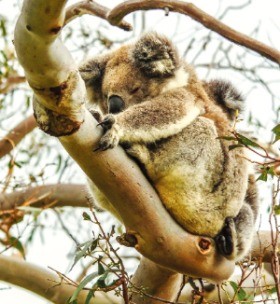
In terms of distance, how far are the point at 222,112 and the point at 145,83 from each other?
1.52 feet

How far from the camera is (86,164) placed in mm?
2293

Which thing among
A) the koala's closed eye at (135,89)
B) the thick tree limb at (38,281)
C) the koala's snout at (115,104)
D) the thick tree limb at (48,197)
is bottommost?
the thick tree limb at (38,281)

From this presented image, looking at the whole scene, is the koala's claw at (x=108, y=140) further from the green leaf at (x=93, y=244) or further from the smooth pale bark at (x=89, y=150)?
the green leaf at (x=93, y=244)

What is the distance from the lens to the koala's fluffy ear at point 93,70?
A: 3492 millimetres

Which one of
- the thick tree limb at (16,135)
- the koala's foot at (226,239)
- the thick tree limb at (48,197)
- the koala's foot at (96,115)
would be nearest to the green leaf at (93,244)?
the koala's foot at (226,239)

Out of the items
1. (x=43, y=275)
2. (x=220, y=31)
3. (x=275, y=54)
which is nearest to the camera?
(x=275, y=54)

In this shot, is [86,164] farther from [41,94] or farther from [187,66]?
[187,66]

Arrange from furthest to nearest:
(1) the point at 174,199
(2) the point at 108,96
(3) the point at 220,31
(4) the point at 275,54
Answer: (2) the point at 108,96, (1) the point at 174,199, (3) the point at 220,31, (4) the point at 275,54

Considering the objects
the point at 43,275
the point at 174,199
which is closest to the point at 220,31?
the point at 174,199

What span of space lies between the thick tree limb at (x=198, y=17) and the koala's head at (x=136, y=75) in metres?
0.78

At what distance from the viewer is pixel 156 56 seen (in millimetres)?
3396

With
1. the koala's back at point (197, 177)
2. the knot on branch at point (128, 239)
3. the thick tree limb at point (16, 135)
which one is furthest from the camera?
the thick tree limb at point (16, 135)

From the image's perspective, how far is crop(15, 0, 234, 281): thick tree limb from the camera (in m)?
1.77

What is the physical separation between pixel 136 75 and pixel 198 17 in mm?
1086
